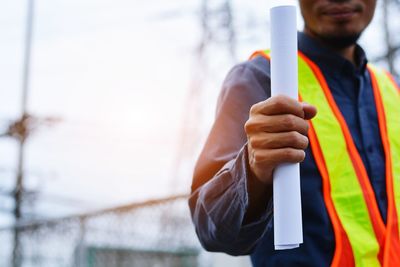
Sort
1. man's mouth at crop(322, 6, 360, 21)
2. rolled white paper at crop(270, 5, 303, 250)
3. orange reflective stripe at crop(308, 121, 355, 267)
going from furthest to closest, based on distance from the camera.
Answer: man's mouth at crop(322, 6, 360, 21), orange reflective stripe at crop(308, 121, 355, 267), rolled white paper at crop(270, 5, 303, 250)

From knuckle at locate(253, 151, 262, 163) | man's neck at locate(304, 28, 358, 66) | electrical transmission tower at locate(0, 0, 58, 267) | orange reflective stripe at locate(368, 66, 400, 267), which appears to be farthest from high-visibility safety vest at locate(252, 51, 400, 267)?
electrical transmission tower at locate(0, 0, 58, 267)

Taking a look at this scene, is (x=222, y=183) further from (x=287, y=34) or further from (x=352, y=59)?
(x=352, y=59)

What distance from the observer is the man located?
5.48ft

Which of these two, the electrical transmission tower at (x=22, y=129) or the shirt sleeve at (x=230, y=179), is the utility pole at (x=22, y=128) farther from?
the shirt sleeve at (x=230, y=179)

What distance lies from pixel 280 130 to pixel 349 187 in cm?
55

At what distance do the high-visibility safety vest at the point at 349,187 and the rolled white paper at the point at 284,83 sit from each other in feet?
1.56

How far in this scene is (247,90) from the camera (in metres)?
1.92

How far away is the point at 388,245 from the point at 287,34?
708 mm

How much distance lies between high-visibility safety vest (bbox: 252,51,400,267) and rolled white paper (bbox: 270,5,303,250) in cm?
47

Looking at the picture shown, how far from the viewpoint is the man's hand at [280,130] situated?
1367 mm

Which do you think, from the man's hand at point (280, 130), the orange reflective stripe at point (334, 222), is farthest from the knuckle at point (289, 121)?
the orange reflective stripe at point (334, 222)

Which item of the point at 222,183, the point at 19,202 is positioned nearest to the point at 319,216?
the point at 222,183

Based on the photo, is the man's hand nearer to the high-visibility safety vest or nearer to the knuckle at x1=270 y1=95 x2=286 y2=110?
the knuckle at x1=270 y1=95 x2=286 y2=110

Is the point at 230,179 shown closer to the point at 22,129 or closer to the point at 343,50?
the point at 343,50
